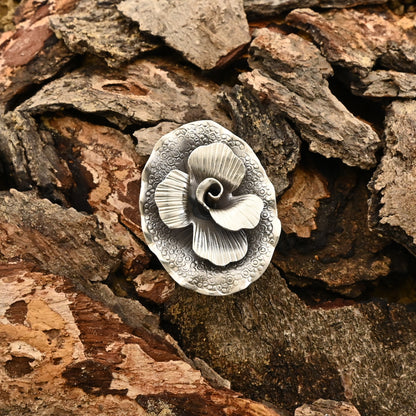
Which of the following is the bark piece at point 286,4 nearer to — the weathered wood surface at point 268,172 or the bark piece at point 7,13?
the weathered wood surface at point 268,172

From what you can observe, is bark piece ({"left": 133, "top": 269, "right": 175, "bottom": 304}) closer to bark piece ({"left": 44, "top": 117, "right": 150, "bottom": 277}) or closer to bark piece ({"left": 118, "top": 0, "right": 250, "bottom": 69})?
bark piece ({"left": 44, "top": 117, "right": 150, "bottom": 277})

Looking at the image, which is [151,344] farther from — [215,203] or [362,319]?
[362,319]

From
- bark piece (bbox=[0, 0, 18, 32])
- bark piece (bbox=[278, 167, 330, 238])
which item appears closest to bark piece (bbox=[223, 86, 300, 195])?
bark piece (bbox=[278, 167, 330, 238])

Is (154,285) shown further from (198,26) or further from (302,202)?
(198,26)

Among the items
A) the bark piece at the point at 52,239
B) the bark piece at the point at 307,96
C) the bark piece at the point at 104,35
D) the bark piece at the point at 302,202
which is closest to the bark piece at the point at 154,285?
the bark piece at the point at 52,239

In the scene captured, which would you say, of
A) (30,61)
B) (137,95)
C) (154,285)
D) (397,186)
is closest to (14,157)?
(30,61)

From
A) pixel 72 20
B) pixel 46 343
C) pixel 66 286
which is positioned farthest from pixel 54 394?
pixel 72 20
